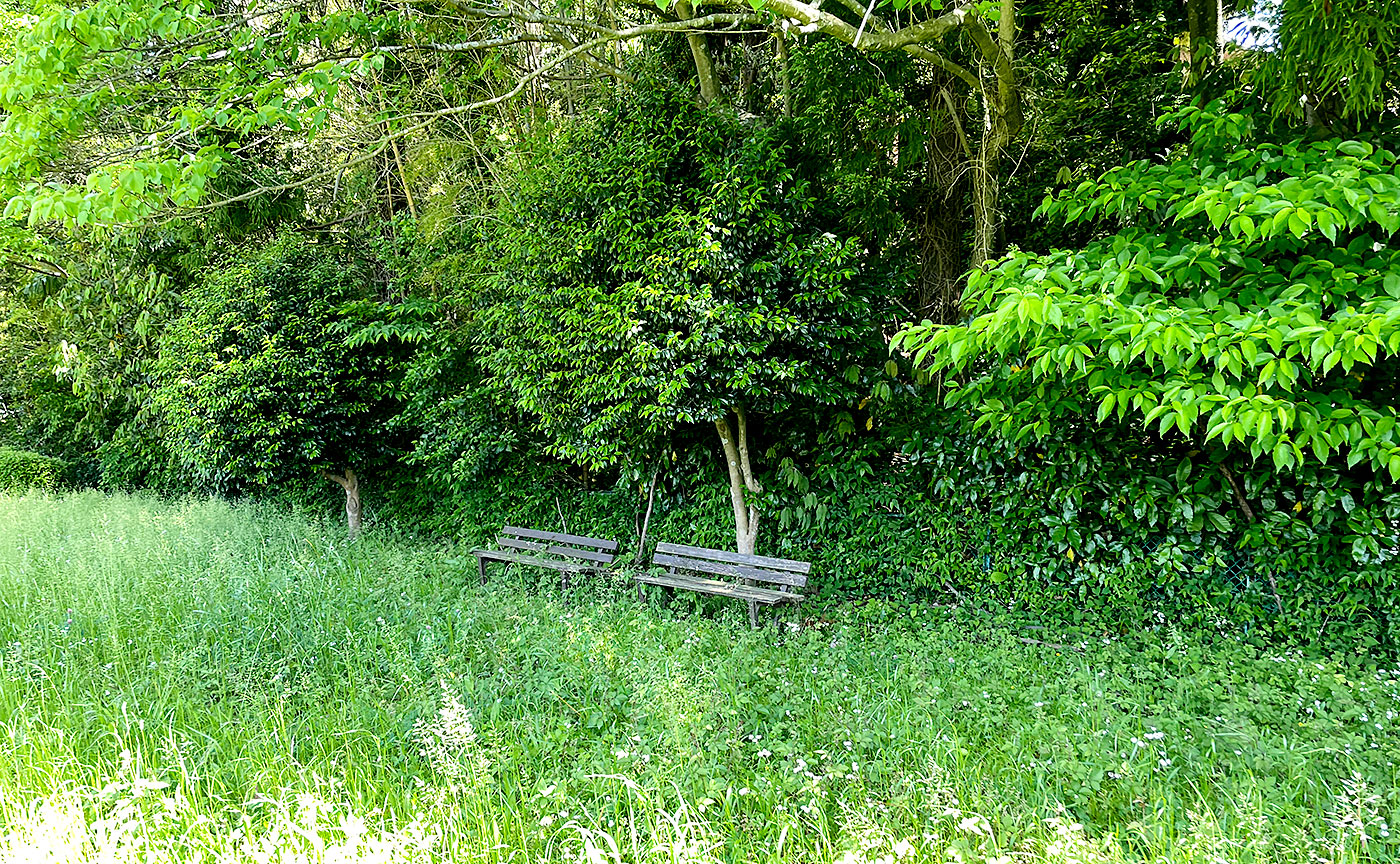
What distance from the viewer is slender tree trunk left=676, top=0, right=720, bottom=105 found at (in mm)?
6379

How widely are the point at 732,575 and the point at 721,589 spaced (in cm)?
44

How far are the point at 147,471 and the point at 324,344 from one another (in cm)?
574

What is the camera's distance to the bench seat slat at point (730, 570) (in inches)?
221

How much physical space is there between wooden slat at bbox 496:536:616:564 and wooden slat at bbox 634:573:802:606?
58 centimetres

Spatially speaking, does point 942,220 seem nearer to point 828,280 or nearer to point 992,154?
point 992,154

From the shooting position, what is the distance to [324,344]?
8.44 m

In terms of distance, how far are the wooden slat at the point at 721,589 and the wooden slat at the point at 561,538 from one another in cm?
60

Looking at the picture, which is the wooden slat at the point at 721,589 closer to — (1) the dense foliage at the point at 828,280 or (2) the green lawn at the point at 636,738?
(2) the green lawn at the point at 636,738

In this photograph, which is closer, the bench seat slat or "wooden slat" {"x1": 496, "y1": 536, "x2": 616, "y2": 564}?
the bench seat slat

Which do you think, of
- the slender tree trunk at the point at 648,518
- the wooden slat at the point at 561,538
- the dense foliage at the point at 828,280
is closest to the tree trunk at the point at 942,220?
the dense foliage at the point at 828,280

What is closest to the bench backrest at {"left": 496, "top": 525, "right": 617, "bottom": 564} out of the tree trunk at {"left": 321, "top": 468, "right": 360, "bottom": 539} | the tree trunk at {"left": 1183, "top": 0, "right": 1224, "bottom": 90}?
the tree trunk at {"left": 321, "top": 468, "right": 360, "bottom": 539}

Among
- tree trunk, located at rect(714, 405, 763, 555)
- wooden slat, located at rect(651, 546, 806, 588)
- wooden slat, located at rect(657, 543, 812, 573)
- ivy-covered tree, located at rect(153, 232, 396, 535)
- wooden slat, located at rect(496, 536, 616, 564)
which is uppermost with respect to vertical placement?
ivy-covered tree, located at rect(153, 232, 396, 535)

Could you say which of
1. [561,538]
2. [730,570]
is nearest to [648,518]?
[561,538]

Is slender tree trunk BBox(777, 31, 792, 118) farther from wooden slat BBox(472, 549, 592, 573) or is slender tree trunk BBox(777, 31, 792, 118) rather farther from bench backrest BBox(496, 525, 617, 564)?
wooden slat BBox(472, 549, 592, 573)
